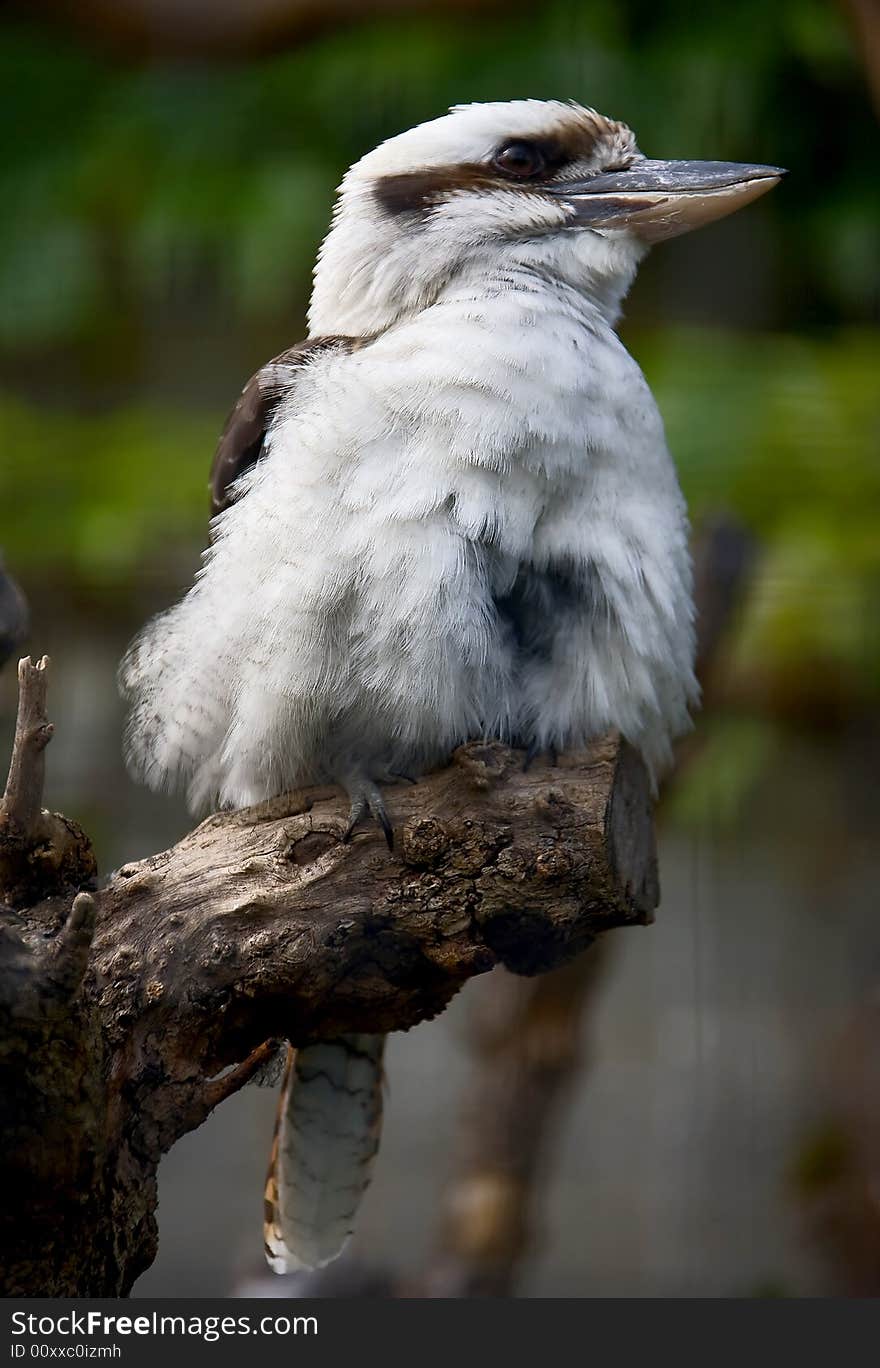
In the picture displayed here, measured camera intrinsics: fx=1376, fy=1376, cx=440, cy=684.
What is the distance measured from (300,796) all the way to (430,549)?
0.83ft

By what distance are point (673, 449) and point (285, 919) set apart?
1616 mm

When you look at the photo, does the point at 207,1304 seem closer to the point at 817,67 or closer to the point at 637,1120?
the point at 637,1120

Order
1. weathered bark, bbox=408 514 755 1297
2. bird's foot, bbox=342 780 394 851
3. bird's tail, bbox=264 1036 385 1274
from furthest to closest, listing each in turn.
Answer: weathered bark, bbox=408 514 755 1297 < bird's tail, bbox=264 1036 385 1274 < bird's foot, bbox=342 780 394 851

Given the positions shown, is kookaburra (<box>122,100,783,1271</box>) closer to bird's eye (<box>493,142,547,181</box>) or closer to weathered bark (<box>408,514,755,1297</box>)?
bird's eye (<box>493,142,547,181</box>)

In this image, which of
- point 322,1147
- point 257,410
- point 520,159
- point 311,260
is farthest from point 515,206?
point 311,260

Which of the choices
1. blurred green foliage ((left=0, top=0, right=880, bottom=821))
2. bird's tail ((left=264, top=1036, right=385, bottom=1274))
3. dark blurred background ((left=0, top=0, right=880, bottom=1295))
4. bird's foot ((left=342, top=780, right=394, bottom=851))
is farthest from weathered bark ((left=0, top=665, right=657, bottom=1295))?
blurred green foliage ((left=0, top=0, right=880, bottom=821))

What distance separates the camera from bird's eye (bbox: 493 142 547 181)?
128 centimetres

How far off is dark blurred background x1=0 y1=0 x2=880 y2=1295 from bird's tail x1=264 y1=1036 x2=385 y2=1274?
94cm

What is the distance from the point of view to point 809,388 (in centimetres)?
260

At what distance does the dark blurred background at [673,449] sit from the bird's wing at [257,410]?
46.8 inches

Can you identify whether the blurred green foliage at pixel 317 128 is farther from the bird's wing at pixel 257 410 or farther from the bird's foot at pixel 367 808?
the bird's foot at pixel 367 808

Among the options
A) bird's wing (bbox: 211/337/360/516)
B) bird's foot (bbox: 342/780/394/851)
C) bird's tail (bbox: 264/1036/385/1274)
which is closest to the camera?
bird's foot (bbox: 342/780/394/851)

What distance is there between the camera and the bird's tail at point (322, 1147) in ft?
4.47

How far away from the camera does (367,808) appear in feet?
3.74
